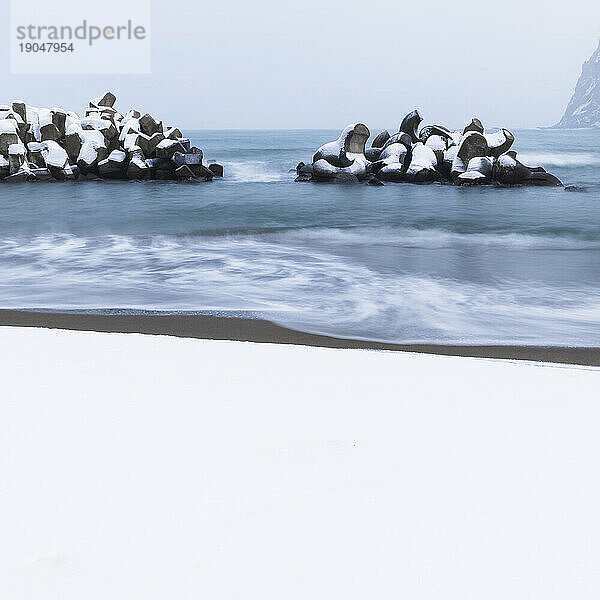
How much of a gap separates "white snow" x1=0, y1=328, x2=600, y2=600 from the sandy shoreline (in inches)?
32.1

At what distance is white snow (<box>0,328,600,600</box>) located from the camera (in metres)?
1.10

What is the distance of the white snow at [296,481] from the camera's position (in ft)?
3.61

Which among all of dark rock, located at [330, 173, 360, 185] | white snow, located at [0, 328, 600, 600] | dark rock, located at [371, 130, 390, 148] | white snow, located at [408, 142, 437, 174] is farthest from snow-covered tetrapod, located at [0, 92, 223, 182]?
white snow, located at [0, 328, 600, 600]

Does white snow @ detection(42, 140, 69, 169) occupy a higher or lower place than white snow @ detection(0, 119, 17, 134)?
lower

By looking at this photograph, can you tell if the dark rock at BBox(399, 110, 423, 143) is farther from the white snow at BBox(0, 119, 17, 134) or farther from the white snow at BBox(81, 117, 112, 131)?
the white snow at BBox(0, 119, 17, 134)

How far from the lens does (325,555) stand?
115 cm

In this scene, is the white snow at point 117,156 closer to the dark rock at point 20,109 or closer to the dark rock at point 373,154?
the dark rock at point 20,109

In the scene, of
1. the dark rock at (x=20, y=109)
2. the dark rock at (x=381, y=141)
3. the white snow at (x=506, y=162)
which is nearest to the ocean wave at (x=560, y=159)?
the dark rock at (x=381, y=141)

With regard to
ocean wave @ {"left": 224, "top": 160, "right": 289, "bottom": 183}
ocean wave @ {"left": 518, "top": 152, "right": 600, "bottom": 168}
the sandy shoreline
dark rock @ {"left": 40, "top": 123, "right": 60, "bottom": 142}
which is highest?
dark rock @ {"left": 40, "top": 123, "right": 60, "bottom": 142}

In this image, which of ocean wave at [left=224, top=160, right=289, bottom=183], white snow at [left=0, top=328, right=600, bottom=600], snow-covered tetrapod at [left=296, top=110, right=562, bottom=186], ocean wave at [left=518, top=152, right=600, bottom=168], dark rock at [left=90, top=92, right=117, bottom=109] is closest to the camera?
white snow at [left=0, top=328, right=600, bottom=600]

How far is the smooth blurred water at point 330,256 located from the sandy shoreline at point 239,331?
0.52 feet

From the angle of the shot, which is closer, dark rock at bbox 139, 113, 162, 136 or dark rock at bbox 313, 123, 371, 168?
dark rock at bbox 313, 123, 371, 168

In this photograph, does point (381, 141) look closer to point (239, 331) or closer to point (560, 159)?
point (560, 159)

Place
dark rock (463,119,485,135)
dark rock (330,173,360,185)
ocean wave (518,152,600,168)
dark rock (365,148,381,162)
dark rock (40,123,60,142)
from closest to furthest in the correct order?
dark rock (463,119,485,135), dark rock (330,173,360,185), dark rock (40,123,60,142), dark rock (365,148,381,162), ocean wave (518,152,600,168)
